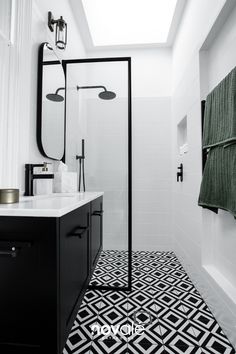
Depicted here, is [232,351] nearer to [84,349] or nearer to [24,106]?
Result: [84,349]

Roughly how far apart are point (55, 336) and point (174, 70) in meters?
2.98

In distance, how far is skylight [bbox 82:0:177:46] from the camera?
2.28m

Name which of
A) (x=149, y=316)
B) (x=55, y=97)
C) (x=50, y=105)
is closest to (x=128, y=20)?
(x=55, y=97)

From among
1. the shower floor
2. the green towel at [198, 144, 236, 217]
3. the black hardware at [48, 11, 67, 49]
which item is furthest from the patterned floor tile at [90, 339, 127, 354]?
the black hardware at [48, 11, 67, 49]

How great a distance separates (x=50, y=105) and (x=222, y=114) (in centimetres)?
127

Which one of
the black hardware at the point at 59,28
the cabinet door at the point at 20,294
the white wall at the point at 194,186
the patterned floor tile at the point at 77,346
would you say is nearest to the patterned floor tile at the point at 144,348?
the patterned floor tile at the point at 77,346

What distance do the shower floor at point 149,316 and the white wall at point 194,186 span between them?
4.5 inches

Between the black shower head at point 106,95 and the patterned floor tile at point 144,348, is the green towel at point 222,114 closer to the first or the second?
the black shower head at point 106,95

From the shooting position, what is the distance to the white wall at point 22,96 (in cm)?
121

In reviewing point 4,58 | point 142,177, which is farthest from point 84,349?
point 142,177

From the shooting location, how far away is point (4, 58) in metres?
1.18

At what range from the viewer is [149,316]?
1.47m

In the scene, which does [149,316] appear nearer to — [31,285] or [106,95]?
[31,285]

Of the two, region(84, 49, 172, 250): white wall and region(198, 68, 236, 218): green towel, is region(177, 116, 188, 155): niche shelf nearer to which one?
region(84, 49, 172, 250): white wall
